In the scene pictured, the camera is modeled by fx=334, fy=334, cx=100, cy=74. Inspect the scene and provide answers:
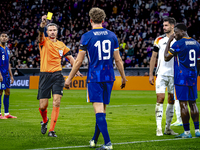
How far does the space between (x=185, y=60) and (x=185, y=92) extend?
60 cm

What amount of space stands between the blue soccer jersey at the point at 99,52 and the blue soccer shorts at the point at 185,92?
1.70m

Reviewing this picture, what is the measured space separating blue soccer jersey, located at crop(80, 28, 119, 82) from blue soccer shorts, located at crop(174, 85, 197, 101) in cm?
170

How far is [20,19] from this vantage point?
34.9m

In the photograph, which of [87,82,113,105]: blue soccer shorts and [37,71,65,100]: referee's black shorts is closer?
[87,82,113,105]: blue soccer shorts

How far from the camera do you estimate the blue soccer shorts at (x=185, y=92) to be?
6.32m

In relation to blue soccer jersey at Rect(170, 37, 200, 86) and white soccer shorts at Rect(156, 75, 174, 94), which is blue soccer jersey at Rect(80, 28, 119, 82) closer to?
blue soccer jersey at Rect(170, 37, 200, 86)

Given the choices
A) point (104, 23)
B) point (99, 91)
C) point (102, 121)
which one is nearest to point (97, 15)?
point (99, 91)

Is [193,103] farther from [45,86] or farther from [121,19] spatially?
[121,19]

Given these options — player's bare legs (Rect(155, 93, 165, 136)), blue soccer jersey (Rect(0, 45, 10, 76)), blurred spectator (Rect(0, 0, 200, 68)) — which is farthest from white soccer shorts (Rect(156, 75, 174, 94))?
blurred spectator (Rect(0, 0, 200, 68))

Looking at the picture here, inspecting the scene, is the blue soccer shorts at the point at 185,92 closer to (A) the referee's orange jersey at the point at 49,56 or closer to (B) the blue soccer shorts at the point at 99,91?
(B) the blue soccer shorts at the point at 99,91

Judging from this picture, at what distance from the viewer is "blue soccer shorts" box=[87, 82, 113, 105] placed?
5.20 meters

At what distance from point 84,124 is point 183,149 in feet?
11.8

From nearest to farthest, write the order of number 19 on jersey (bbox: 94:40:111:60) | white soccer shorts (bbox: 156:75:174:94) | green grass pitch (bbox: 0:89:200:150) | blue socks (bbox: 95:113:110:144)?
1. blue socks (bbox: 95:113:110:144)
2. number 19 on jersey (bbox: 94:40:111:60)
3. green grass pitch (bbox: 0:89:200:150)
4. white soccer shorts (bbox: 156:75:174:94)

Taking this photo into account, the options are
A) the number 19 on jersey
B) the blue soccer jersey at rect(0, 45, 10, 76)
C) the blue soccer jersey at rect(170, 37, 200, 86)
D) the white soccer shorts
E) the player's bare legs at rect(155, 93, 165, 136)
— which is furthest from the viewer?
the blue soccer jersey at rect(0, 45, 10, 76)
